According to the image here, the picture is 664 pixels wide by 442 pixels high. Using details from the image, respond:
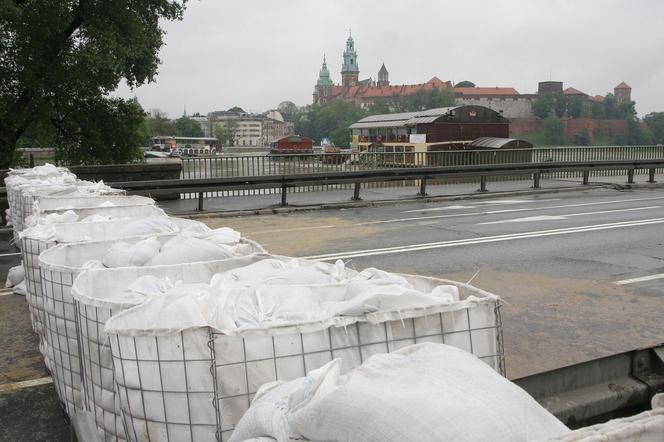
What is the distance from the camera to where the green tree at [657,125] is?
130 meters

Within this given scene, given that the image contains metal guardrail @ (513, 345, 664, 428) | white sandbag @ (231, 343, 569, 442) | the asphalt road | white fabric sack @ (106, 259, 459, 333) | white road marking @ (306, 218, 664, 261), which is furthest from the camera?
white road marking @ (306, 218, 664, 261)

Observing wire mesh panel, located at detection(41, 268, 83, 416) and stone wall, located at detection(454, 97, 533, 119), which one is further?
stone wall, located at detection(454, 97, 533, 119)

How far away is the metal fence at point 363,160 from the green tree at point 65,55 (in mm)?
5647

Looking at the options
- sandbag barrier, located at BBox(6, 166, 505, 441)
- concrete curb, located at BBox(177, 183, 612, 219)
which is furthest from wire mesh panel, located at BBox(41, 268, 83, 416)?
concrete curb, located at BBox(177, 183, 612, 219)

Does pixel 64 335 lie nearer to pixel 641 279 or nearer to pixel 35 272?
pixel 35 272

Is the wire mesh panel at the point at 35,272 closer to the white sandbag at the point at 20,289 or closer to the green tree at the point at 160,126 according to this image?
the white sandbag at the point at 20,289

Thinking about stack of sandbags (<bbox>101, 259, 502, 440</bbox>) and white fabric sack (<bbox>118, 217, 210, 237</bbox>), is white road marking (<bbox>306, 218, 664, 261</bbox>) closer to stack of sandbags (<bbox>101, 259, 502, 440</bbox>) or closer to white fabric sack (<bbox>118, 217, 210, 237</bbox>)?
white fabric sack (<bbox>118, 217, 210, 237</bbox>)

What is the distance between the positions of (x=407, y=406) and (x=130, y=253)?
2.98 meters

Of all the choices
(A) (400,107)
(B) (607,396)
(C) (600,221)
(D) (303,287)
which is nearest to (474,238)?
(C) (600,221)

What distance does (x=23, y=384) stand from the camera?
5.19 metres

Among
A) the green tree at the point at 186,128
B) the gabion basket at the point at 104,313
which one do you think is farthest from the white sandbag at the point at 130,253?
the green tree at the point at 186,128

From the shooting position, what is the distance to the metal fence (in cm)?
1847

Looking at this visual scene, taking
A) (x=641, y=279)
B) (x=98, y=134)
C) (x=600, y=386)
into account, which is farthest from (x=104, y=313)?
(x=98, y=134)

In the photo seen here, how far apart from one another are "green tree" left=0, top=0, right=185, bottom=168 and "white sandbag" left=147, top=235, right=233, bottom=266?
59.4 feet
